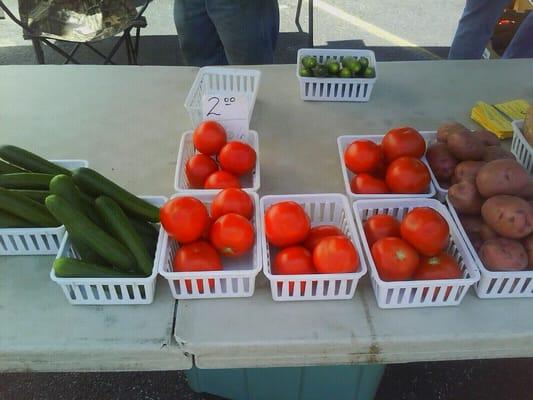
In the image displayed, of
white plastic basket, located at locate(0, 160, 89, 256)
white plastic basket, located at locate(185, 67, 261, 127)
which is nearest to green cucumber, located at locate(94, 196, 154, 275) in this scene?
white plastic basket, located at locate(0, 160, 89, 256)

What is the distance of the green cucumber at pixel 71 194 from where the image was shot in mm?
836

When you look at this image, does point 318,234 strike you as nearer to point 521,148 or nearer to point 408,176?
point 408,176

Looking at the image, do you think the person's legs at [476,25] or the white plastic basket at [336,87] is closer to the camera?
the white plastic basket at [336,87]

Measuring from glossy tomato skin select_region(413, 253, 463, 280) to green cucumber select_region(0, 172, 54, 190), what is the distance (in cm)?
74

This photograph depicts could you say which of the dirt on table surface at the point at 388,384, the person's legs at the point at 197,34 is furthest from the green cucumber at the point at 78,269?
the person's legs at the point at 197,34

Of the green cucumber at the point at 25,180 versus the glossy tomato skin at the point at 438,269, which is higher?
the green cucumber at the point at 25,180

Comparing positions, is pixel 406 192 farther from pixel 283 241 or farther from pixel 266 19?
pixel 266 19

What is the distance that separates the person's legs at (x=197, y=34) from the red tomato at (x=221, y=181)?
1106 millimetres

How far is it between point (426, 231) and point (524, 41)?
2.10 m

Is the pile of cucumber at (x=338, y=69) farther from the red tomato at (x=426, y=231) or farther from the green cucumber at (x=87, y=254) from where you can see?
the green cucumber at (x=87, y=254)

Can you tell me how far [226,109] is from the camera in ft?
3.80

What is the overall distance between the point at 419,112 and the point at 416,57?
6.90ft

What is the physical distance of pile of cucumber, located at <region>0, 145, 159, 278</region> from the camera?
2.68 ft

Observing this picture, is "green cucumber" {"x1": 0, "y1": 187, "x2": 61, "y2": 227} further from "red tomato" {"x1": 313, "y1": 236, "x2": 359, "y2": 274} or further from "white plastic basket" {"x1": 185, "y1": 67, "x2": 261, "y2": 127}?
"white plastic basket" {"x1": 185, "y1": 67, "x2": 261, "y2": 127}
